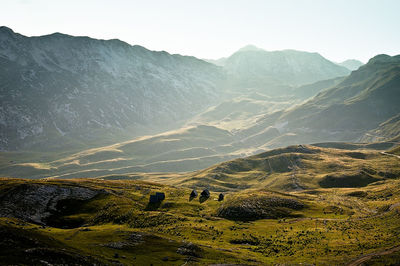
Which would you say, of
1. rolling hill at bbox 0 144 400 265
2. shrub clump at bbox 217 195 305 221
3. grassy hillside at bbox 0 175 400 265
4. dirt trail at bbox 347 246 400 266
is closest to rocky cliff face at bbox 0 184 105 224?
rolling hill at bbox 0 144 400 265

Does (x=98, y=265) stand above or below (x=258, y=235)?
above

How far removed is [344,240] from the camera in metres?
78.9

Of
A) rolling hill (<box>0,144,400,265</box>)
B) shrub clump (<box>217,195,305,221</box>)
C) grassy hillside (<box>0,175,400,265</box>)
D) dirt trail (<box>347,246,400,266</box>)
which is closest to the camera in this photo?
dirt trail (<box>347,246,400,266</box>)

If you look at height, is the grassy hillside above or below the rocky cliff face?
below

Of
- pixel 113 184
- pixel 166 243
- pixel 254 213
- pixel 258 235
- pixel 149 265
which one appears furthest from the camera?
pixel 113 184

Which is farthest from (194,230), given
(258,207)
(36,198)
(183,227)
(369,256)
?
(36,198)

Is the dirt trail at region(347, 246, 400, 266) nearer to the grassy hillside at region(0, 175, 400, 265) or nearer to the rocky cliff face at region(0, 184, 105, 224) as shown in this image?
the grassy hillside at region(0, 175, 400, 265)

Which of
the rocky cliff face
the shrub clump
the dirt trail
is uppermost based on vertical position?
the rocky cliff face

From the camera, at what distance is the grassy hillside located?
64125mm

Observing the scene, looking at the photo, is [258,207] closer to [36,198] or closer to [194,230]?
[194,230]

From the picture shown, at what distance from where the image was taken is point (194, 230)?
8950cm

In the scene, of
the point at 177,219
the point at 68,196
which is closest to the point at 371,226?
the point at 177,219

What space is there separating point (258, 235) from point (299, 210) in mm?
34673

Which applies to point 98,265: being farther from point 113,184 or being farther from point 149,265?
point 113,184
